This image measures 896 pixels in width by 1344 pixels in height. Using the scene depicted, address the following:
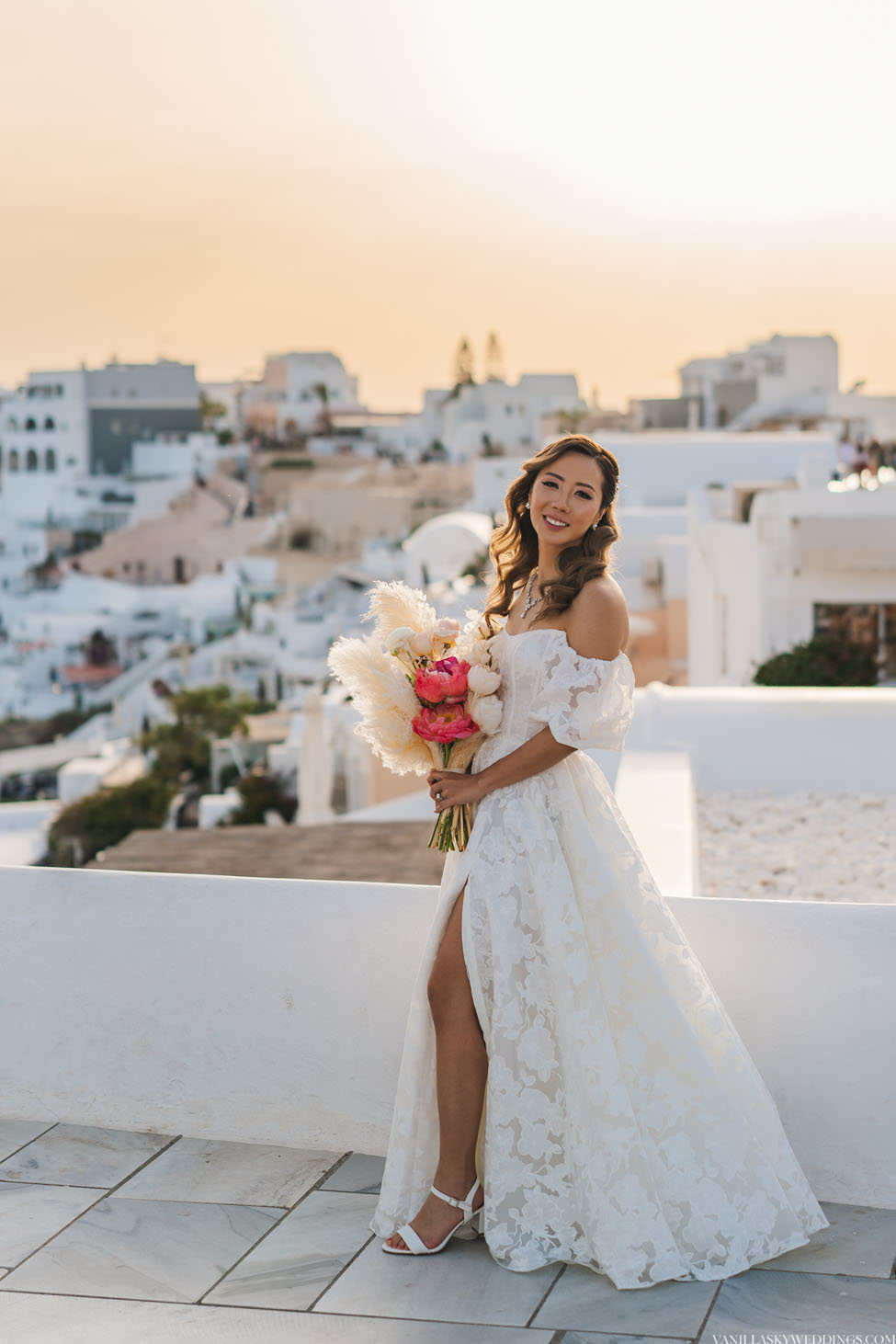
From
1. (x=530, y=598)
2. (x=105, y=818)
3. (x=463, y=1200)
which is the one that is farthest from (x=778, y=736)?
(x=105, y=818)

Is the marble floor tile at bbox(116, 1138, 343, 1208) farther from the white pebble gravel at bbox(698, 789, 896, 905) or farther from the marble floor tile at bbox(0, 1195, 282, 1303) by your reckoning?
the white pebble gravel at bbox(698, 789, 896, 905)

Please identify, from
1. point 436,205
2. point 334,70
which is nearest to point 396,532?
point 436,205

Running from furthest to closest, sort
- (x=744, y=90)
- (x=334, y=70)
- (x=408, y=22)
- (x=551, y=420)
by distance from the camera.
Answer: (x=551, y=420)
(x=334, y=70)
(x=744, y=90)
(x=408, y=22)

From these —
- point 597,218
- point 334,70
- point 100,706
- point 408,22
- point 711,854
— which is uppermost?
point 597,218

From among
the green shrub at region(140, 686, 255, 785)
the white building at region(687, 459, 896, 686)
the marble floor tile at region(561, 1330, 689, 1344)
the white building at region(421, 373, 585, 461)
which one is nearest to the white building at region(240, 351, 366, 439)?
the white building at region(421, 373, 585, 461)

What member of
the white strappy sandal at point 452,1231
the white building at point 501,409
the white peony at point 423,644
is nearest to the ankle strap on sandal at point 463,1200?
the white strappy sandal at point 452,1231

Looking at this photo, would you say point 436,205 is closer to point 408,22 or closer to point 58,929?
point 408,22

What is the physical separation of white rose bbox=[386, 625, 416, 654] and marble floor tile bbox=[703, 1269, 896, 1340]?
1.35 m

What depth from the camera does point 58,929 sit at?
11.9ft

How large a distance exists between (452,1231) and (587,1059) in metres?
0.44

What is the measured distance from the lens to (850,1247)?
2.88 m

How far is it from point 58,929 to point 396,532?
56.2 metres

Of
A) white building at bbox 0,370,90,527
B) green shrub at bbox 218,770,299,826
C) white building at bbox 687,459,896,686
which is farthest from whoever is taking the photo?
white building at bbox 0,370,90,527

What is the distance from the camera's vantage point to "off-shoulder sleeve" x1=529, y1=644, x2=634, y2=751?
9.46ft
